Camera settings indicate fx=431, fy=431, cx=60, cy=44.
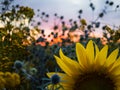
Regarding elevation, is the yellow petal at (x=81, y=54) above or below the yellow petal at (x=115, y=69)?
above

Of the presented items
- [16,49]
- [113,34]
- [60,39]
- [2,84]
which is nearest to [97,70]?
[2,84]

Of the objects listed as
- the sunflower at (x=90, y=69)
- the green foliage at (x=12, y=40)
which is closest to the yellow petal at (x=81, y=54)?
the sunflower at (x=90, y=69)

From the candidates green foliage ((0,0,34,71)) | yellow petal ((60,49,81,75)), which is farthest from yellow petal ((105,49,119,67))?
green foliage ((0,0,34,71))

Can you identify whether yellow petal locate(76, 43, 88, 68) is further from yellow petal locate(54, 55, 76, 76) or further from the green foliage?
the green foliage

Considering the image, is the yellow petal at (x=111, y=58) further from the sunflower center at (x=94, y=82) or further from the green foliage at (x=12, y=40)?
the green foliage at (x=12, y=40)

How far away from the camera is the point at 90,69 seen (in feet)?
4.89

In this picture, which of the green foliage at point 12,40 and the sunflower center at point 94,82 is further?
the green foliage at point 12,40

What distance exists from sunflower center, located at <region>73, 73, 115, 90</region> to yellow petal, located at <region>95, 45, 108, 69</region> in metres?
0.04

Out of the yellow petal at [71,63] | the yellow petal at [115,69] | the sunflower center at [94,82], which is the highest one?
the yellow petal at [71,63]

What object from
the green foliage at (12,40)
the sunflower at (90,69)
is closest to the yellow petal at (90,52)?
the sunflower at (90,69)

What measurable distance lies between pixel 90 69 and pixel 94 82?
94 millimetres

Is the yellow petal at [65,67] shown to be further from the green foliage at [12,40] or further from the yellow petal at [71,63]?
the green foliage at [12,40]

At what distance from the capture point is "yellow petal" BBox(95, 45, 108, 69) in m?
1.41

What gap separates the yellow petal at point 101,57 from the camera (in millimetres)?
1408
